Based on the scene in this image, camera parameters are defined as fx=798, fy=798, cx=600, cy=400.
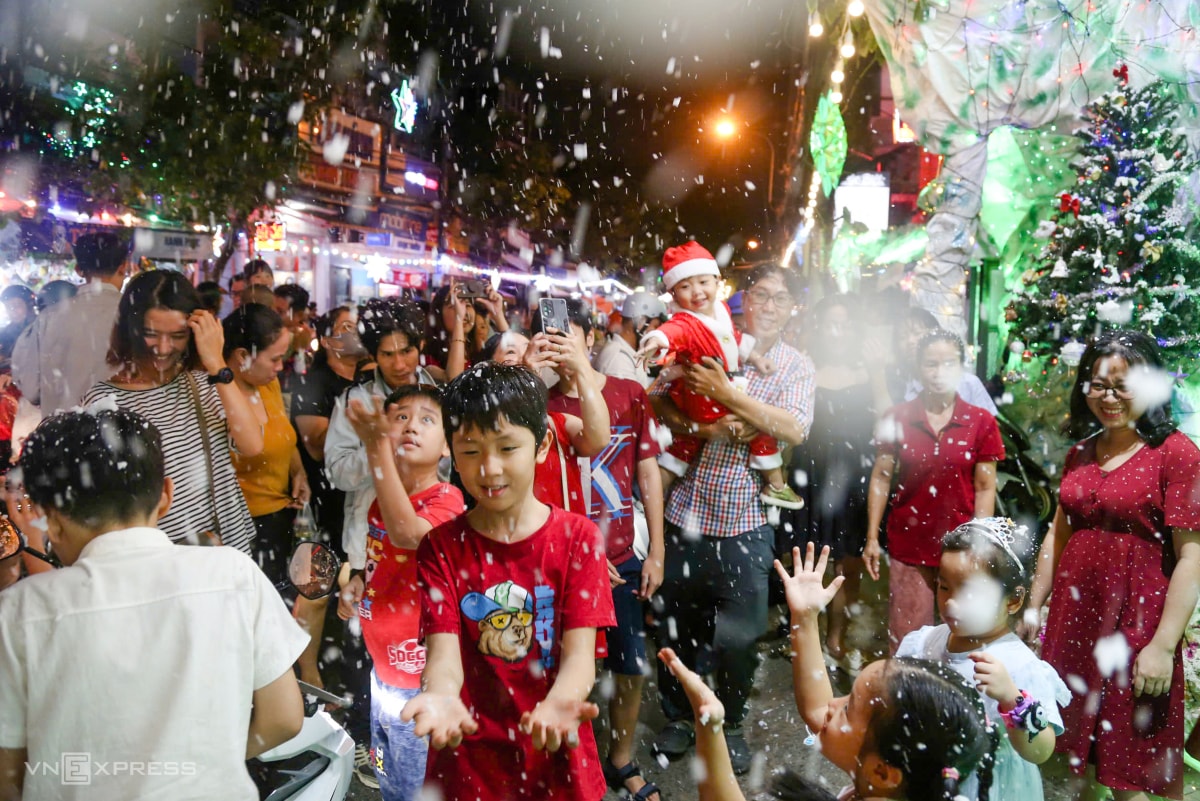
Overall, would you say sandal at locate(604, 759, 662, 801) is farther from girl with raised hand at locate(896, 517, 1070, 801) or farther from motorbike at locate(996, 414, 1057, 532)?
motorbike at locate(996, 414, 1057, 532)

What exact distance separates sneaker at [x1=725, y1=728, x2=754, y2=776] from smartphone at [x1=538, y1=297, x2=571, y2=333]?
217cm

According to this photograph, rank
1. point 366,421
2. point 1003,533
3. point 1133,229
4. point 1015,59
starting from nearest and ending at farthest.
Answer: point 1003,533
point 366,421
point 1133,229
point 1015,59

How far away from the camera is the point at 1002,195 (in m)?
9.44

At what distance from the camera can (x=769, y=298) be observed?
4.99 m

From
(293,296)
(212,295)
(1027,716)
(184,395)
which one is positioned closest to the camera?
(1027,716)

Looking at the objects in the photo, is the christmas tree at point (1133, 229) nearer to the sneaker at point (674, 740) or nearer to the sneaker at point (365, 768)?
the sneaker at point (674, 740)

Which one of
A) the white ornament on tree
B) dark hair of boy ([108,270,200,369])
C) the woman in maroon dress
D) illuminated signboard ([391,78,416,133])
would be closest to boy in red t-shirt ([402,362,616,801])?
dark hair of boy ([108,270,200,369])

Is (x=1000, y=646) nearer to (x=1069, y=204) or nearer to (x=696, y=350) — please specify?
(x=696, y=350)

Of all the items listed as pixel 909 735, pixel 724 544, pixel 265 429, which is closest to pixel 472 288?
pixel 265 429

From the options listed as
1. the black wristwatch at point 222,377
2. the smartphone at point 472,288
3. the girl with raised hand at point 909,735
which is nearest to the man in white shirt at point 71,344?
the black wristwatch at point 222,377

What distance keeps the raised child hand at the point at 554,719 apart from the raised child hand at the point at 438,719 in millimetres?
133

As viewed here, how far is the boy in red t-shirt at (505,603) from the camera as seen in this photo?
85.0 inches

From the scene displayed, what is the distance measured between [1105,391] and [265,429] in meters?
3.89

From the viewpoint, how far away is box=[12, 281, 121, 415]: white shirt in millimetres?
4371
